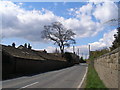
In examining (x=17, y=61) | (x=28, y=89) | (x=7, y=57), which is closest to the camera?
(x=28, y=89)

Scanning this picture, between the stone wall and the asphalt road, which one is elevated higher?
the stone wall

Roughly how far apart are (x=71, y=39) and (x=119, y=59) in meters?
68.9

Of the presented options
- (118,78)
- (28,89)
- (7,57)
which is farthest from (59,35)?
(118,78)

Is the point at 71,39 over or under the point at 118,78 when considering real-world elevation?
over

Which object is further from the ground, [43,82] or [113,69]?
[113,69]

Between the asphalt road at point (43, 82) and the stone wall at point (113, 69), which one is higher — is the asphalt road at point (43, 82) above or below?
below

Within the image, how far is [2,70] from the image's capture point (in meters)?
28.2

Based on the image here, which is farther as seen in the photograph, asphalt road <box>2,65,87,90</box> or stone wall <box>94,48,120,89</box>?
asphalt road <box>2,65,87,90</box>

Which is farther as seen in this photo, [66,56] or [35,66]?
[66,56]

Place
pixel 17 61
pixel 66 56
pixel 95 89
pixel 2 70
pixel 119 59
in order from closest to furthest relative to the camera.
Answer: pixel 119 59, pixel 95 89, pixel 2 70, pixel 17 61, pixel 66 56

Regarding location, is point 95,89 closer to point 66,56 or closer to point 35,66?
point 35,66

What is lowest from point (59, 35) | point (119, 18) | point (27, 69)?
point (27, 69)

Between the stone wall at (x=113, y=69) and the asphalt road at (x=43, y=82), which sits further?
the asphalt road at (x=43, y=82)

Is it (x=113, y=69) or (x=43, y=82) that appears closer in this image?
(x=113, y=69)
